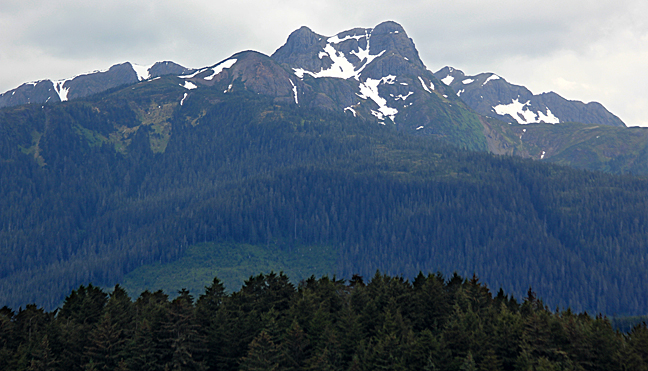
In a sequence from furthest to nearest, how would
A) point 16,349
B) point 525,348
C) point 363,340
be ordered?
point 16,349, point 363,340, point 525,348

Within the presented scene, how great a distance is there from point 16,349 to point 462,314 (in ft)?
226

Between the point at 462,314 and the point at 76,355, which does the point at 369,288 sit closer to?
the point at 462,314

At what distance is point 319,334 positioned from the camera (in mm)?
97875

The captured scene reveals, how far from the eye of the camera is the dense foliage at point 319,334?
282ft

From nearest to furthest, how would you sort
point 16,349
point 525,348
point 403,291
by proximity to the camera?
1. point 525,348
2. point 16,349
3. point 403,291

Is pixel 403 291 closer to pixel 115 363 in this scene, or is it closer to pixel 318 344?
pixel 318 344

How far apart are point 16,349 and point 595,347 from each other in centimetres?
8566

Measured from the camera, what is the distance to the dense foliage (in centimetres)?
8600

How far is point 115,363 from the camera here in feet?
308

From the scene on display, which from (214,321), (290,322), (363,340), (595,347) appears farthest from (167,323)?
(595,347)

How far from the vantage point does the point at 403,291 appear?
10869cm

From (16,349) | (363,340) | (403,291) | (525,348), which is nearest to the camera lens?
(525,348)

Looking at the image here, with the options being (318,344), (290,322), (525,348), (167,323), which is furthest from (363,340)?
(167,323)

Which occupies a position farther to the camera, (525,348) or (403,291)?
(403,291)
